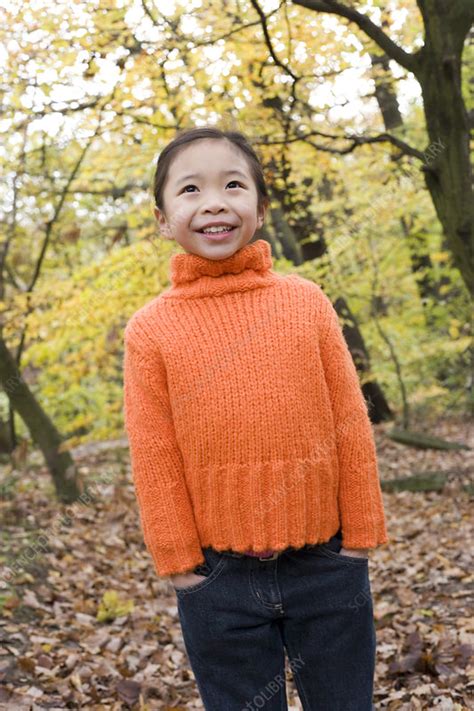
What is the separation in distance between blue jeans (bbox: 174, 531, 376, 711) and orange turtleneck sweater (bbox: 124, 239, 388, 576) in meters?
0.07

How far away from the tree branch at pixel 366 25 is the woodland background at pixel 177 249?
0.01 meters

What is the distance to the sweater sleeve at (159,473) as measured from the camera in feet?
6.33

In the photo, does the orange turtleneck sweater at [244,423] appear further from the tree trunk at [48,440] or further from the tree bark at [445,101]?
the tree trunk at [48,440]

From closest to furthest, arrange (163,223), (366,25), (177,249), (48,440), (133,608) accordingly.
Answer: (163,223), (366,25), (133,608), (48,440), (177,249)

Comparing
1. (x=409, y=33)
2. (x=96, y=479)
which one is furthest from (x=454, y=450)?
(x=409, y=33)

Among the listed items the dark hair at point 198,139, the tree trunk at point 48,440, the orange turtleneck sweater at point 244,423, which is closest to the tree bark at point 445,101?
the dark hair at point 198,139

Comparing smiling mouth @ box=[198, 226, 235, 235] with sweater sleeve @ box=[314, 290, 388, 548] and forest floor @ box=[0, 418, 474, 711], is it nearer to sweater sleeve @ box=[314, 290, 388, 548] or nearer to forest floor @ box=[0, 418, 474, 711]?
sweater sleeve @ box=[314, 290, 388, 548]

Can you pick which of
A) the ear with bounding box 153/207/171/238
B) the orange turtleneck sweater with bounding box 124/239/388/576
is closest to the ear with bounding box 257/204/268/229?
the orange turtleneck sweater with bounding box 124/239/388/576

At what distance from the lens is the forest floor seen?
3.38m

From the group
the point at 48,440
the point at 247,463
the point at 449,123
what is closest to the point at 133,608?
the point at 48,440

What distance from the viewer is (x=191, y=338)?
6.51ft

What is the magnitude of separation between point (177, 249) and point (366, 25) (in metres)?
3.59

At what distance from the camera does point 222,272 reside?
2.06 meters

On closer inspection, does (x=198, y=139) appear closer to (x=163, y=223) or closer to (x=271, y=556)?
(x=163, y=223)
